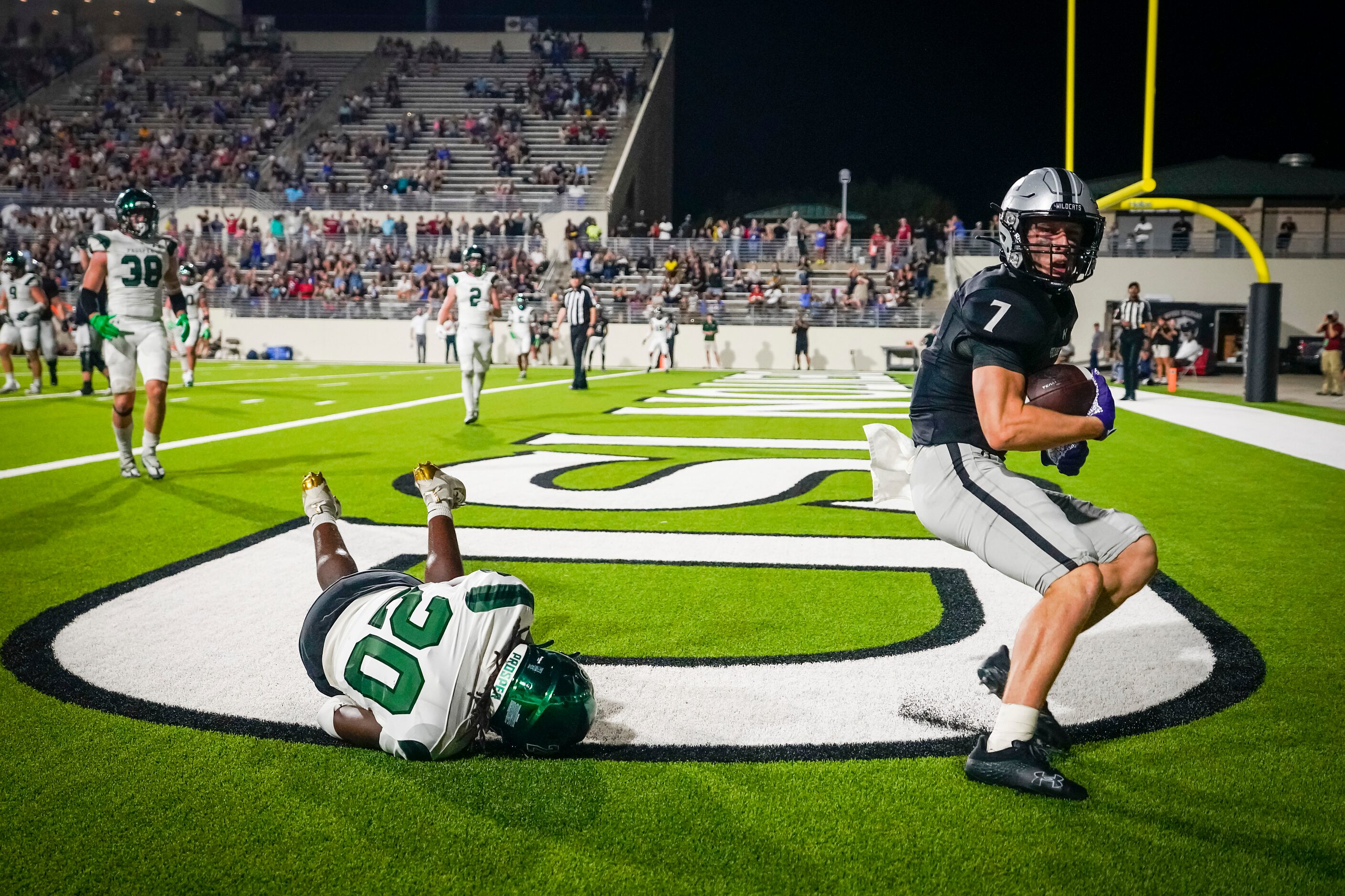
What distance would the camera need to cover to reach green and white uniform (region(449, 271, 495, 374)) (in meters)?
11.1

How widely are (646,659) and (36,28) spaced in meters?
51.3

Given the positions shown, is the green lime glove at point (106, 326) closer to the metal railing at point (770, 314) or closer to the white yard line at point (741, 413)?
the white yard line at point (741, 413)

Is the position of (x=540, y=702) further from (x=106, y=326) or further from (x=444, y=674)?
(x=106, y=326)

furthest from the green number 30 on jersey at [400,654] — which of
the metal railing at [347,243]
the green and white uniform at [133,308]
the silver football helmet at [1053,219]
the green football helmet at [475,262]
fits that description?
the metal railing at [347,243]

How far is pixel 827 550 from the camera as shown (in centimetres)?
509

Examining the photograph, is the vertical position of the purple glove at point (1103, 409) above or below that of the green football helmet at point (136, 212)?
below

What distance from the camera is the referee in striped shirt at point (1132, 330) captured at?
15.4 m

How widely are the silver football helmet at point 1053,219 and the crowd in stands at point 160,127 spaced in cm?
3718

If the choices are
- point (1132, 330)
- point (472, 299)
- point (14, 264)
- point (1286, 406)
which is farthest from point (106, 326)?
point (1286, 406)

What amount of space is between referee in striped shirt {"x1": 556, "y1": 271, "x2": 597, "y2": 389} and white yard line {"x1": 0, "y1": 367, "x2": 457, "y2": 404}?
4.35 m

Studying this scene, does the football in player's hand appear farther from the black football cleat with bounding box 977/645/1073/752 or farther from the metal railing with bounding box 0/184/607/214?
the metal railing with bounding box 0/184/607/214

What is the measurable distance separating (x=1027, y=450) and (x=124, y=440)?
21.9 ft

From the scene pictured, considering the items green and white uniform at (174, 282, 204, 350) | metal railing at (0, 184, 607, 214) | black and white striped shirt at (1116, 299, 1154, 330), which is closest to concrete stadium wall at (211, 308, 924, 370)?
metal railing at (0, 184, 607, 214)

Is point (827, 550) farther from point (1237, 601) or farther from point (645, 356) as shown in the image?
point (645, 356)
